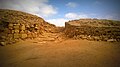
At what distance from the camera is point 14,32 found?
741cm

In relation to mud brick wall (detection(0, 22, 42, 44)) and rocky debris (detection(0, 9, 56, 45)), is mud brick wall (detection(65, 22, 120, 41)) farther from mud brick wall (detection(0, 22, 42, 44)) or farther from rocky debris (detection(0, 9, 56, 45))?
mud brick wall (detection(0, 22, 42, 44))

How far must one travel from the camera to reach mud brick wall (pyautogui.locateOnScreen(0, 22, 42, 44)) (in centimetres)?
710

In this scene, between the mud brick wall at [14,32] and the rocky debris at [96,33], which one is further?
the rocky debris at [96,33]

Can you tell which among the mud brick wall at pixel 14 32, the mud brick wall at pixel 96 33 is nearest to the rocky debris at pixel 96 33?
the mud brick wall at pixel 96 33

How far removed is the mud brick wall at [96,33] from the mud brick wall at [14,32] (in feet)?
10.6

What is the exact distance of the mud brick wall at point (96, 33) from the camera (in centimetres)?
753

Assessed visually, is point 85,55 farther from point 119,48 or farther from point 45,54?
point 119,48

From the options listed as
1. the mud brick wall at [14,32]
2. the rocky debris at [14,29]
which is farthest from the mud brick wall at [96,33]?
the mud brick wall at [14,32]

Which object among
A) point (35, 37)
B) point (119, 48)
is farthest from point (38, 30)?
point (119, 48)

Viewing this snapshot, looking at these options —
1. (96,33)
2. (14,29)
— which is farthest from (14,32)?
(96,33)

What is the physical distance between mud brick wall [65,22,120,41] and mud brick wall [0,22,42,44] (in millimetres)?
3240

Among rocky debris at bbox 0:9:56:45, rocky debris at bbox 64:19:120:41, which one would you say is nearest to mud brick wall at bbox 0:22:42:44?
rocky debris at bbox 0:9:56:45

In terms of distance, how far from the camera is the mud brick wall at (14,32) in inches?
279

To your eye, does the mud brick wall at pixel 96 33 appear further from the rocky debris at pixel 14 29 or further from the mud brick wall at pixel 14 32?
the mud brick wall at pixel 14 32
